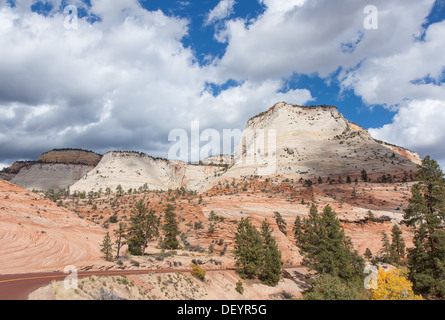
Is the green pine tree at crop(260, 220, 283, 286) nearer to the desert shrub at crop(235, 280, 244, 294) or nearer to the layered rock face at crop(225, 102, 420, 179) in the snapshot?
the desert shrub at crop(235, 280, 244, 294)

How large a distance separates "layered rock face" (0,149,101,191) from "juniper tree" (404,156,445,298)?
486 feet

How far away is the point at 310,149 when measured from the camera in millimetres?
98562

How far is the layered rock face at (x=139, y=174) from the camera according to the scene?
10738 centimetres

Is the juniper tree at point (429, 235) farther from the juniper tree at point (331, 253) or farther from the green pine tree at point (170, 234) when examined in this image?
the green pine tree at point (170, 234)

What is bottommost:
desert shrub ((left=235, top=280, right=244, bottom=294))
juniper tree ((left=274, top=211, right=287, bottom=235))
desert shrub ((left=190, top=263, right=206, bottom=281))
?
desert shrub ((left=235, top=280, right=244, bottom=294))

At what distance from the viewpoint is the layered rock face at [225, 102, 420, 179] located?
3308 inches

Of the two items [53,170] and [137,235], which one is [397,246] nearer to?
Result: [137,235]

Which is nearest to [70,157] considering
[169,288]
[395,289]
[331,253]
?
[169,288]

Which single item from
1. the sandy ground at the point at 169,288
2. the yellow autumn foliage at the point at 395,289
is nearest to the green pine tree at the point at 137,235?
the sandy ground at the point at 169,288

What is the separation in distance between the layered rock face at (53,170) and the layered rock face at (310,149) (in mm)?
93785

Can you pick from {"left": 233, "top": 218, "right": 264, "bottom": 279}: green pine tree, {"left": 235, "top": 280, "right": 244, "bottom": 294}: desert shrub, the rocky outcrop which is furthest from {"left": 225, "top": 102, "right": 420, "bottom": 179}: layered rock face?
the rocky outcrop

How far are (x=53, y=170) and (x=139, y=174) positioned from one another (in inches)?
2223
